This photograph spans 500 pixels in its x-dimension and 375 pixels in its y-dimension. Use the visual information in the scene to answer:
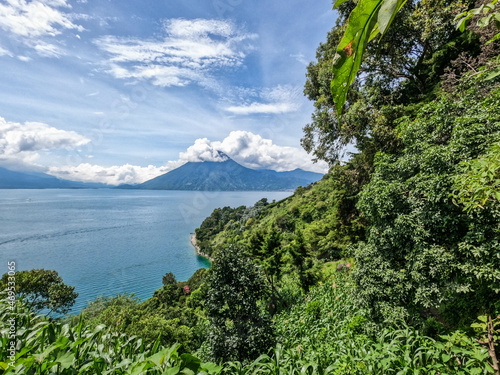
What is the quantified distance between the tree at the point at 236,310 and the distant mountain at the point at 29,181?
7714 inches

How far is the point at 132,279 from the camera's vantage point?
3444cm

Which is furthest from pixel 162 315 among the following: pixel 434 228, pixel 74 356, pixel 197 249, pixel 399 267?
pixel 197 249

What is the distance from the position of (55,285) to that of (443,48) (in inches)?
929

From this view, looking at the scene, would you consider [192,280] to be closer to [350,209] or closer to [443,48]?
[350,209]

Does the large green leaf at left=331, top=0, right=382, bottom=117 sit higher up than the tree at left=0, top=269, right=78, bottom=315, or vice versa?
the large green leaf at left=331, top=0, right=382, bottom=117

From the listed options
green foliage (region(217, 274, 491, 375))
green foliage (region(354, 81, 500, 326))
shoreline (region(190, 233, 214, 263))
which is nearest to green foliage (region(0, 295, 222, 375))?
green foliage (region(217, 274, 491, 375))

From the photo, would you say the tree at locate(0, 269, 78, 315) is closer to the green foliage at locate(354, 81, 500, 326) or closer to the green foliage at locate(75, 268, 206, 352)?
the green foliage at locate(75, 268, 206, 352)

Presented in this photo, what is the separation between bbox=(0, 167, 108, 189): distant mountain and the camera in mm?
145163

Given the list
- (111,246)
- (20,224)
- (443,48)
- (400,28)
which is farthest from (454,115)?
(20,224)

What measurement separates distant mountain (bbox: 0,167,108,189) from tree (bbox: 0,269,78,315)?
180m

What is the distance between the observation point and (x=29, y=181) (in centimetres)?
16025

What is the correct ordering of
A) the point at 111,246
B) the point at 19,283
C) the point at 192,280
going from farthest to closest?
the point at 111,246
the point at 192,280
the point at 19,283

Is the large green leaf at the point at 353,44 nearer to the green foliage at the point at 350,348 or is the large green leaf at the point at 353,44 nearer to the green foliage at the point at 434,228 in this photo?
the green foliage at the point at 350,348

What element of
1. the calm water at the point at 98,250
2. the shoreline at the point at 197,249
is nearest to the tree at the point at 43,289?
the calm water at the point at 98,250
